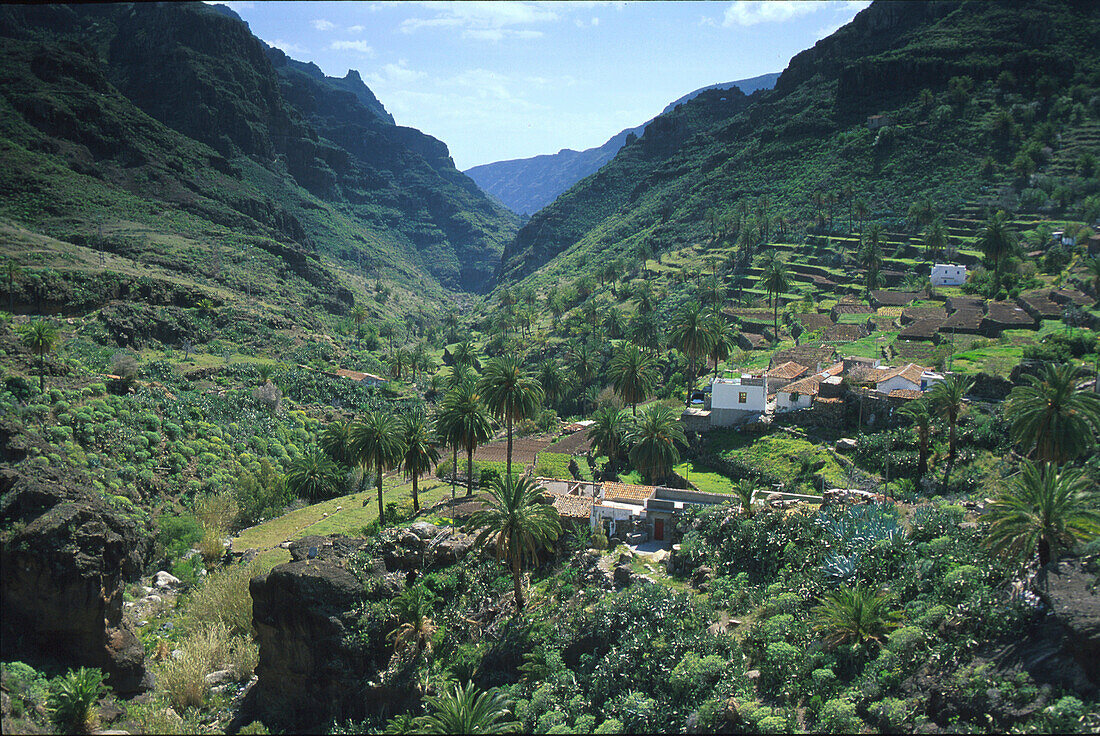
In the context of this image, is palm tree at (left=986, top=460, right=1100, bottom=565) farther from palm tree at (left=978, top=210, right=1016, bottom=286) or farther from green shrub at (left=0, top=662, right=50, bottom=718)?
palm tree at (left=978, top=210, right=1016, bottom=286)

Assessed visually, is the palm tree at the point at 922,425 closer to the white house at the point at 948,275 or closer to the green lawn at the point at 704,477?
the green lawn at the point at 704,477

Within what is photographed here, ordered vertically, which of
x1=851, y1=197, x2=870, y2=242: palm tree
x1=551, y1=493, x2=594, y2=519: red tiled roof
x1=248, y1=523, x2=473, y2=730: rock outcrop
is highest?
x1=851, y1=197, x2=870, y2=242: palm tree

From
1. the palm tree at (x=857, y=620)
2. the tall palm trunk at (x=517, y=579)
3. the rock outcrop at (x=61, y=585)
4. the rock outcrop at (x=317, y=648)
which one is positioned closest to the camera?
the palm tree at (x=857, y=620)

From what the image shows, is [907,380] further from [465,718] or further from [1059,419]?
[465,718]

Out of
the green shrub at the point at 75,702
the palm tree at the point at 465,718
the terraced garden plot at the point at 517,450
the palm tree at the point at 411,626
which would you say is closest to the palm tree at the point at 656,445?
the terraced garden plot at the point at 517,450

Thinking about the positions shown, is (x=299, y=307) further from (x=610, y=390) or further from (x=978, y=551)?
(x=978, y=551)

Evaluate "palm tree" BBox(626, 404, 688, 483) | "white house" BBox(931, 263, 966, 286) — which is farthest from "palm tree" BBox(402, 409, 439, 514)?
"white house" BBox(931, 263, 966, 286)

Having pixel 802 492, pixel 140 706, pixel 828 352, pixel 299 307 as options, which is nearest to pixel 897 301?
pixel 828 352
